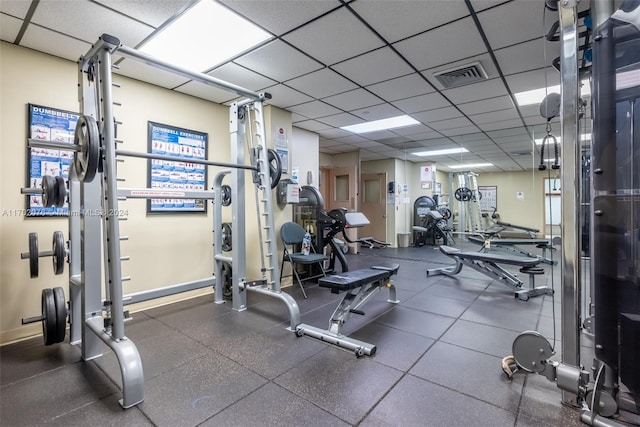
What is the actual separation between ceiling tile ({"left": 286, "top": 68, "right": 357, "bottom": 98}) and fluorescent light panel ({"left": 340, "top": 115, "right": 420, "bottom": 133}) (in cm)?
145

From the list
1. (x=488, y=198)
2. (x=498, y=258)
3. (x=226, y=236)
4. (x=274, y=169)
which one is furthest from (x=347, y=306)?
(x=488, y=198)

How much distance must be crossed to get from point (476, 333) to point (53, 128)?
4.13 metres

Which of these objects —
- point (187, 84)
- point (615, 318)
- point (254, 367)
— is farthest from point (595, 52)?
point (187, 84)

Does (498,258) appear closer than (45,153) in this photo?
No

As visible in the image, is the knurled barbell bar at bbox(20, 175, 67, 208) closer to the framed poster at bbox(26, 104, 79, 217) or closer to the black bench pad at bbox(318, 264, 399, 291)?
the framed poster at bbox(26, 104, 79, 217)

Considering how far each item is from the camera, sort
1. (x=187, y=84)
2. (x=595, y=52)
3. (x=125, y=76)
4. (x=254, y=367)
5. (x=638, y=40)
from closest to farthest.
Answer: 1. (x=638, y=40)
2. (x=595, y=52)
3. (x=254, y=367)
4. (x=125, y=76)
5. (x=187, y=84)

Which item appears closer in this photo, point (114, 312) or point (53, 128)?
point (114, 312)

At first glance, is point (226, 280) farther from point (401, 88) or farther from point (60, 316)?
point (401, 88)

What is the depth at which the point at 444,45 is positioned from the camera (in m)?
2.52

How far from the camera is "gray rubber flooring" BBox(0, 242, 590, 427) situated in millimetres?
1553

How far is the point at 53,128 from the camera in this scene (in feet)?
8.61

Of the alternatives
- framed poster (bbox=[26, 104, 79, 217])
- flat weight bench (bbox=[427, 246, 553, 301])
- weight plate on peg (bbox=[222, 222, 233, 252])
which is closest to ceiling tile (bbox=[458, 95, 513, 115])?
flat weight bench (bbox=[427, 246, 553, 301])

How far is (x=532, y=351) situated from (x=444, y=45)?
2.36m

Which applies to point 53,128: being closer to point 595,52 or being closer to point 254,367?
point 254,367
